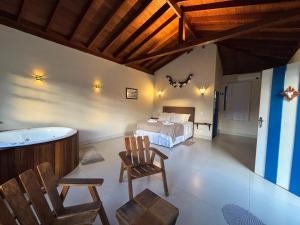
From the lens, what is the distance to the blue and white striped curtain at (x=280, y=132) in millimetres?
2445

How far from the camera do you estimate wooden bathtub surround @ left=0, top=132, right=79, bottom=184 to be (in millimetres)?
2121

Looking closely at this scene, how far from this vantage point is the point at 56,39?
3936mm

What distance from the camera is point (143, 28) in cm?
429

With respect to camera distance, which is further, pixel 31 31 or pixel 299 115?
pixel 31 31

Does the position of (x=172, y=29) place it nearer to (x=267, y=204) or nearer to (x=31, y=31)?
(x=31, y=31)

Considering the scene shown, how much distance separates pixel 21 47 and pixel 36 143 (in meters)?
2.54

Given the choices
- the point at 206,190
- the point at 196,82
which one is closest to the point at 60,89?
the point at 206,190

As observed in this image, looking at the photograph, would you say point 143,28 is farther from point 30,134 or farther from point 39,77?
point 30,134

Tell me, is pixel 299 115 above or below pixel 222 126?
above

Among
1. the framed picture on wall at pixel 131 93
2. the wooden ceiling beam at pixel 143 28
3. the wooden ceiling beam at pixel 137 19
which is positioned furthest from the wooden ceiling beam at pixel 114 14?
the framed picture on wall at pixel 131 93

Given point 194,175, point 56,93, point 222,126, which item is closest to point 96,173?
point 194,175

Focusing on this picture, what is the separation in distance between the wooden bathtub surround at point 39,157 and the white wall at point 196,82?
477 centimetres

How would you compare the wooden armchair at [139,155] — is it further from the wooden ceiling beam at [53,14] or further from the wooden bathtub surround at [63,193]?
the wooden ceiling beam at [53,14]

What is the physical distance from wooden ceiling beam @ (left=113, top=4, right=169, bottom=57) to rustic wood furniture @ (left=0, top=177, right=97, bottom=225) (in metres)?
4.22
